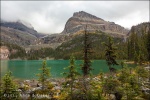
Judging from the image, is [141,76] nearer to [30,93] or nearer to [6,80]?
[30,93]

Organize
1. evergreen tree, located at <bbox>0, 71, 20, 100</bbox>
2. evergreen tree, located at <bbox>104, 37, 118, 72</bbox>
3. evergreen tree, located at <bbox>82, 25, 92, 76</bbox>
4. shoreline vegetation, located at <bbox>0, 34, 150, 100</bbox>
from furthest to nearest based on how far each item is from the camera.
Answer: evergreen tree, located at <bbox>104, 37, 118, 72</bbox> < evergreen tree, located at <bbox>82, 25, 92, 76</bbox> < shoreline vegetation, located at <bbox>0, 34, 150, 100</bbox> < evergreen tree, located at <bbox>0, 71, 20, 100</bbox>

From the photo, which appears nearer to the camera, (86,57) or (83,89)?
(83,89)

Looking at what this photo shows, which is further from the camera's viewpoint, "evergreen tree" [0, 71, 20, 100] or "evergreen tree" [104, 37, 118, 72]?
"evergreen tree" [104, 37, 118, 72]

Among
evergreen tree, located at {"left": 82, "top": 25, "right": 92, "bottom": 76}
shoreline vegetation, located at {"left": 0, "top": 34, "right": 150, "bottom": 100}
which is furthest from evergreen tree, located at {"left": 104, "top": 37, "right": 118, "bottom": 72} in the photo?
evergreen tree, located at {"left": 82, "top": 25, "right": 92, "bottom": 76}

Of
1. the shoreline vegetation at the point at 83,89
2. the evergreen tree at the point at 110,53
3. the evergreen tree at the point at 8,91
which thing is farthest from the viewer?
the evergreen tree at the point at 110,53

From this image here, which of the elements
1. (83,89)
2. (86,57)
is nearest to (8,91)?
(83,89)

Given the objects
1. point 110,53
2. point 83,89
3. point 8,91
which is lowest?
point 83,89

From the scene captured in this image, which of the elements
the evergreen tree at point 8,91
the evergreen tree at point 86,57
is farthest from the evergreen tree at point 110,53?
the evergreen tree at point 8,91

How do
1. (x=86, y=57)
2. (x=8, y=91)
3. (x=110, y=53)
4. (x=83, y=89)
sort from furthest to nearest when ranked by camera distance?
(x=110, y=53), (x=86, y=57), (x=83, y=89), (x=8, y=91)

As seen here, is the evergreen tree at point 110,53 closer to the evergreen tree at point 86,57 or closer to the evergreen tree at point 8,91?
the evergreen tree at point 86,57

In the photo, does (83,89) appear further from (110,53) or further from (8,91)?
(8,91)

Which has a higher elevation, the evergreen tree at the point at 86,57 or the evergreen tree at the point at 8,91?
the evergreen tree at the point at 86,57

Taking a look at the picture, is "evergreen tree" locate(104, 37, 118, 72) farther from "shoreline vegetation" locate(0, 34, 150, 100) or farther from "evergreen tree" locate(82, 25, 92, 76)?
"evergreen tree" locate(82, 25, 92, 76)

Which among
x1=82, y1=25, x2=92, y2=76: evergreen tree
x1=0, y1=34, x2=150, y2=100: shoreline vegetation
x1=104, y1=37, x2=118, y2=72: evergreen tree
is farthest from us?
x1=104, y1=37, x2=118, y2=72: evergreen tree
